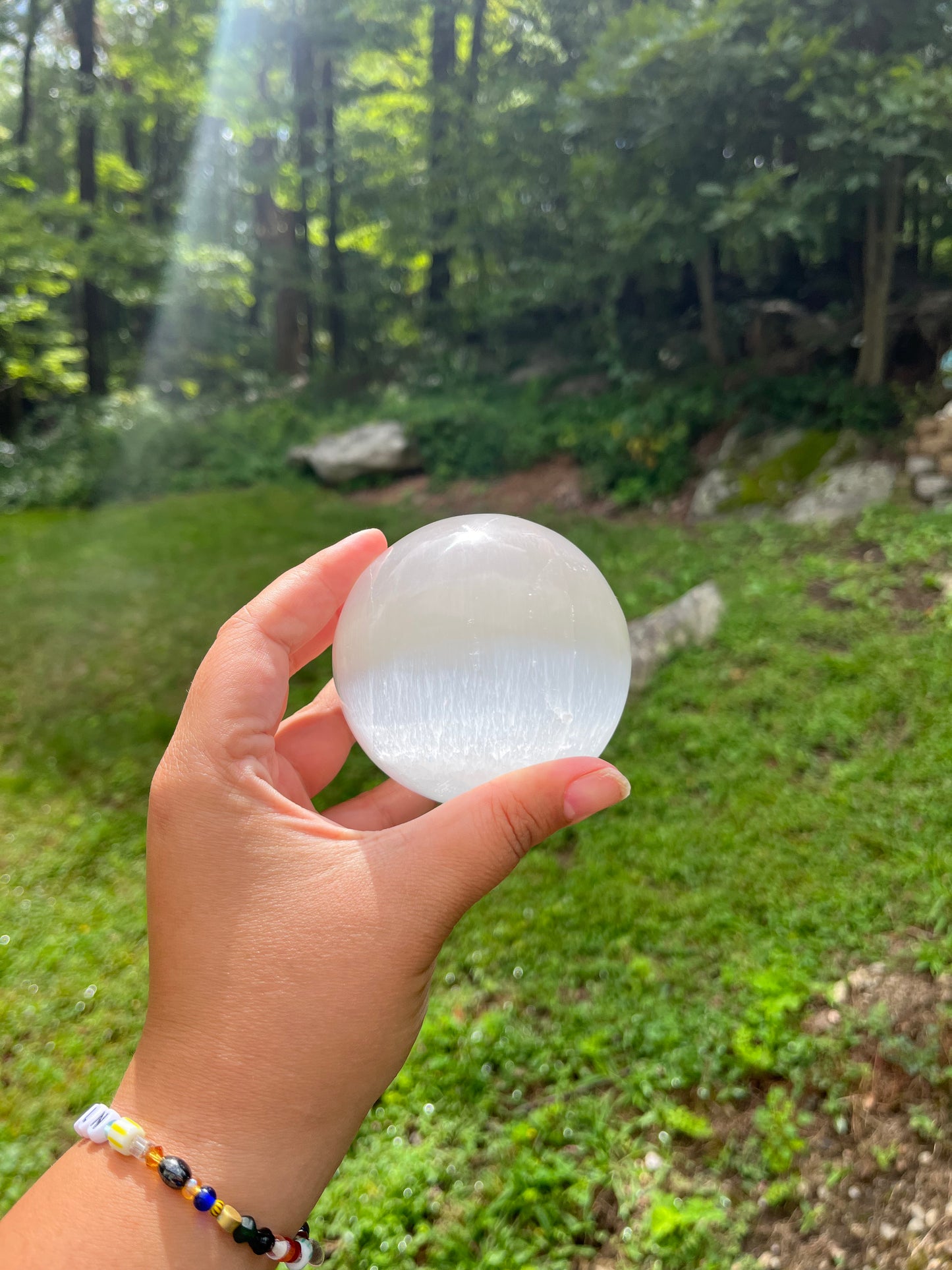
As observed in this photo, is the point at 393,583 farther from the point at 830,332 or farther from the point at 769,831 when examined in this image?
the point at 830,332

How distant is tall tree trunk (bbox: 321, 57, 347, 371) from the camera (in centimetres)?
1561

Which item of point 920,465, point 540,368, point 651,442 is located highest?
point 540,368

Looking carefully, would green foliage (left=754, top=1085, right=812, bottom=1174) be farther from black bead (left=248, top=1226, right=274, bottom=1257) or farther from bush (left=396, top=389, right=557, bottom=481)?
bush (left=396, top=389, right=557, bottom=481)

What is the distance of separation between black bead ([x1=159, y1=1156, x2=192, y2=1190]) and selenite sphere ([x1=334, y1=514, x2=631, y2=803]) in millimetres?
884

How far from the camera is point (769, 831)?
3842 mm

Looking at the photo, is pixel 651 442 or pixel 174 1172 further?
Result: pixel 651 442

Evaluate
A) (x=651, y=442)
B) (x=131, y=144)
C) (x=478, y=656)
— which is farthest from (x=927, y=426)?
(x=131, y=144)

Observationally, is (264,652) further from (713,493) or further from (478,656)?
(713,493)

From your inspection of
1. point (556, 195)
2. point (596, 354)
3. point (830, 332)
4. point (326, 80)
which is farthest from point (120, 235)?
point (830, 332)

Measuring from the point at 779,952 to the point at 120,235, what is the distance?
1625 cm

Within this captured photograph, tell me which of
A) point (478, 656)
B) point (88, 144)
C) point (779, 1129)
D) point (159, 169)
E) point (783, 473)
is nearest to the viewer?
point (478, 656)

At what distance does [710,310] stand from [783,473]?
315 centimetres

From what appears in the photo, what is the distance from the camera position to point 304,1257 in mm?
1433

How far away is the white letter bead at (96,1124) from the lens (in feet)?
4.55
